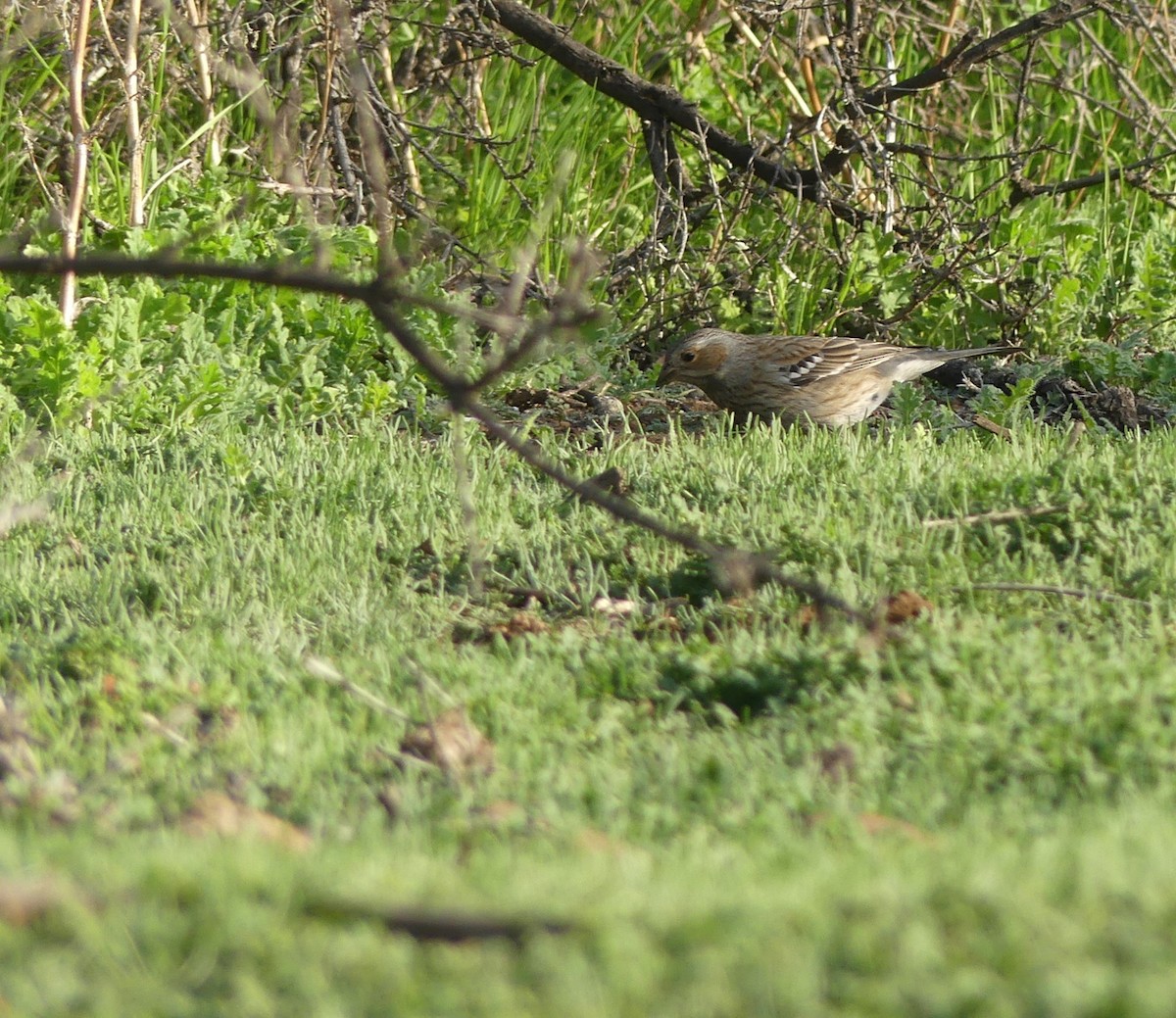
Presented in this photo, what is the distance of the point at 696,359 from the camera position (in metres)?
7.85

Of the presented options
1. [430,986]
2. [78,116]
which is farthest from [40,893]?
[78,116]

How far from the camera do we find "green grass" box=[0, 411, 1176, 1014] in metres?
2.62

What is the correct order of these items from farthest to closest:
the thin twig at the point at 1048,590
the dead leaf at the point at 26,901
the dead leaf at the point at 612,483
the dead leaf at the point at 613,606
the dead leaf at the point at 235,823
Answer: the dead leaf at the point at 612,483, the dead leaf at the point at 613,606, the thin twig at the point at 1048,590, the dead leaf at the point at 235,823, the dead leaf at the point at 26,901

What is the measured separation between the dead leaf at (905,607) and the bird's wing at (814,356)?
2947mm

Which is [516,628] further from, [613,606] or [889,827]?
[889,827]

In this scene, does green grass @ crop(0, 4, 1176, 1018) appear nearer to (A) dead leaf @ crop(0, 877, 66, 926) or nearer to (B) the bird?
(A) dead leaf @ crop(0, 877, 66, 926)

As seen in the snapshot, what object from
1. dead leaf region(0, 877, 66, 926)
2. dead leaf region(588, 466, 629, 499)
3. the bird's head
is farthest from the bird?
dead leaf region(0, 877, 66, 926)

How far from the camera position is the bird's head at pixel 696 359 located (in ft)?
25.6

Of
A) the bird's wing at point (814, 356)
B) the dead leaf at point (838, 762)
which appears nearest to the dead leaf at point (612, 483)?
the bird's wing at point (814, 356)

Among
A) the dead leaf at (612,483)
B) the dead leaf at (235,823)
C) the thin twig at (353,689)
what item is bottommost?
the dead leaf at (235,823)

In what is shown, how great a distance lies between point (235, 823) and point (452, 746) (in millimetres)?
633

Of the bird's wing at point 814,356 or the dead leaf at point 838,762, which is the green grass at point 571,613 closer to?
the dead leaf at point 838,762

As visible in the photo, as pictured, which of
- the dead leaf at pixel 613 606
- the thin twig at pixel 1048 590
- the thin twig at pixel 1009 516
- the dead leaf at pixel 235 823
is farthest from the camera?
the thin twig at pixel 1009 516

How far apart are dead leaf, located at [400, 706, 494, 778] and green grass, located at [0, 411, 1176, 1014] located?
0.06m
